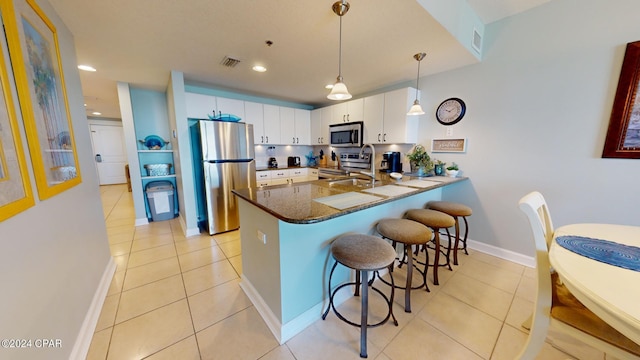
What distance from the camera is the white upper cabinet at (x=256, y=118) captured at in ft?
12.4

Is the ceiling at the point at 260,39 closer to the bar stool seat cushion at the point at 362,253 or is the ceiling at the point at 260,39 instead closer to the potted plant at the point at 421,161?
the potted plant at the point at 421,161

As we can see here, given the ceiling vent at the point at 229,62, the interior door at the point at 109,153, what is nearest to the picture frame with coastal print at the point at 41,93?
the ceiling vent at the point at 229,62

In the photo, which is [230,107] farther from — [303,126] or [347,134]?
[347,134]

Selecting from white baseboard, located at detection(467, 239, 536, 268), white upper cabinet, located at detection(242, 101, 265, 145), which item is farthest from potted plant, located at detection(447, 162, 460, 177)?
white upper cabinet, located at detection(242, 101, 265, 145)

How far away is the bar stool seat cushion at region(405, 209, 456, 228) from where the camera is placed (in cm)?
192

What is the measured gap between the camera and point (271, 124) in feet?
13.4

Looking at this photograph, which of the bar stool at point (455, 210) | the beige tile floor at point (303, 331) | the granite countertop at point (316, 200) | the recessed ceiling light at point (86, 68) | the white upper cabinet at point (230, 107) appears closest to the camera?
the granite countertop at point (316, 200)

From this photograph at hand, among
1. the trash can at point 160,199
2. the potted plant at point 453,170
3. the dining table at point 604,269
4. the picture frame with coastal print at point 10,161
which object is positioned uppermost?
the picture frame with coastal print at point 10,161

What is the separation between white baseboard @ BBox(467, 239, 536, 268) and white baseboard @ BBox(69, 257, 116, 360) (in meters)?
3.78

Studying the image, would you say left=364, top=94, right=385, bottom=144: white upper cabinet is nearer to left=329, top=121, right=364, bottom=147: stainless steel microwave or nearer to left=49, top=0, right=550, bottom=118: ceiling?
left=329, top=121, right=364, bottom=147: stainless steel microwave

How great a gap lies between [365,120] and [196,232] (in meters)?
3.24

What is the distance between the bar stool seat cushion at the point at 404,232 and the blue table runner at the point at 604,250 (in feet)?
2.31

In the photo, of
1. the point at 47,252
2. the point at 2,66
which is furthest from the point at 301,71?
the point at 47,252

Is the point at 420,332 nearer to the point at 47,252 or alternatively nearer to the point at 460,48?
the point at 47,252
